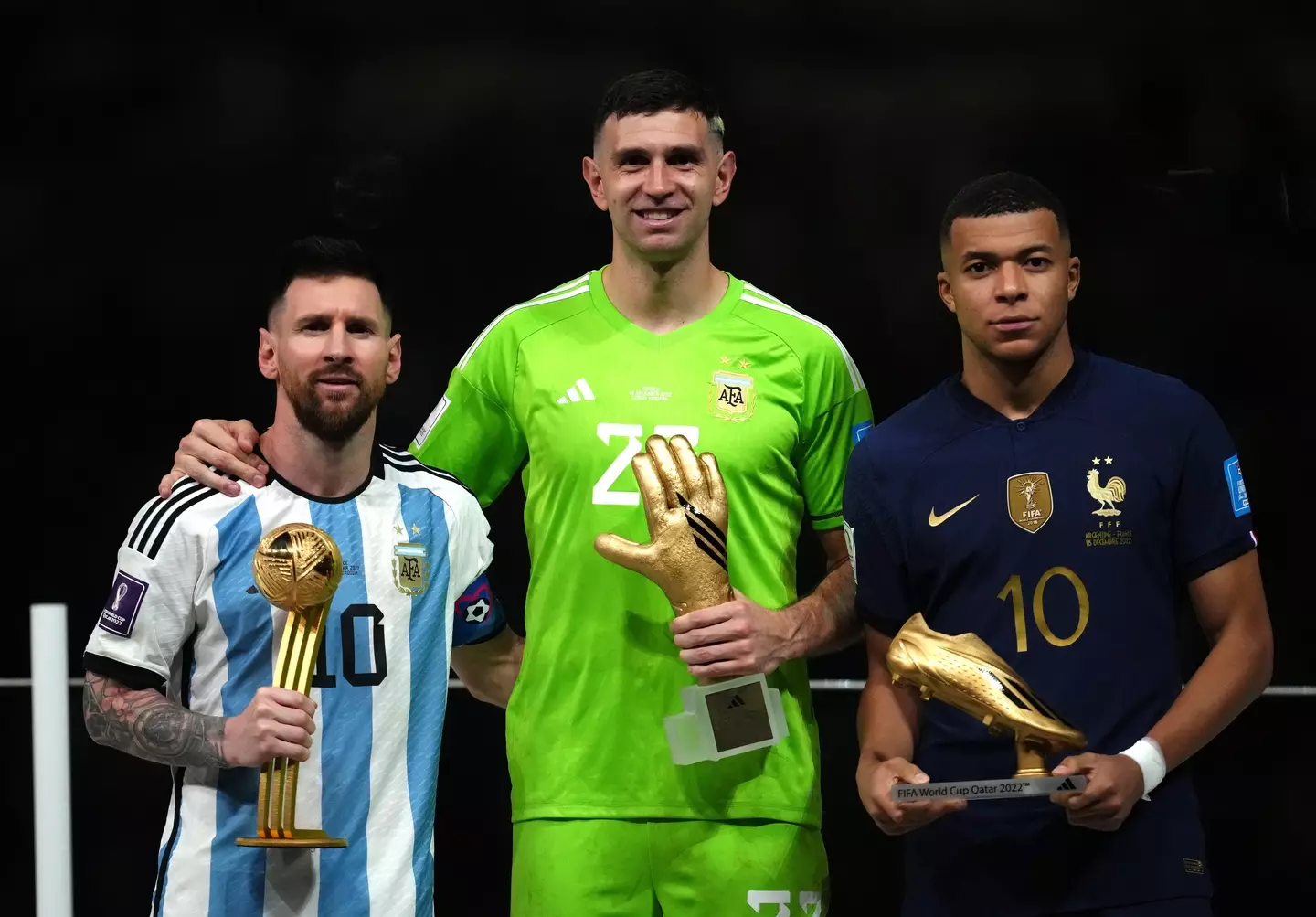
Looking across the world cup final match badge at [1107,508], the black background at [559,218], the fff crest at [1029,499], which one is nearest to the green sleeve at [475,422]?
the black background at [559,218]

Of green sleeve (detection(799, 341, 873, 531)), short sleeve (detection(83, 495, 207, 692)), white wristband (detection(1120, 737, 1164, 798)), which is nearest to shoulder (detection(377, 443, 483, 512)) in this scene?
short sleeve (detection(83, 495, 207, 692))

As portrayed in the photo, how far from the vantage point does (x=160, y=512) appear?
7.50 ft

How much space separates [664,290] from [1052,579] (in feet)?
2.54

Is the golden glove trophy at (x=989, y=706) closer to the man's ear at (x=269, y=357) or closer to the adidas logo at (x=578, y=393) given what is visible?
the adidas logo at (x=578, y=393)

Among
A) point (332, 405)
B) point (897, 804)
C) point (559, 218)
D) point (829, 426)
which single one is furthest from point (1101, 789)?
point (559, 218)

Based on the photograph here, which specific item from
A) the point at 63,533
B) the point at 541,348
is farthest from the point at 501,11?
the point at 63,533

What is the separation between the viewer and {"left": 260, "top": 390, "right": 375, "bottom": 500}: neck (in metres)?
2.37

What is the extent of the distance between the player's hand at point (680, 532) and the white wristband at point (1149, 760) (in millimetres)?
597

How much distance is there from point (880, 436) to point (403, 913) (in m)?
0.94

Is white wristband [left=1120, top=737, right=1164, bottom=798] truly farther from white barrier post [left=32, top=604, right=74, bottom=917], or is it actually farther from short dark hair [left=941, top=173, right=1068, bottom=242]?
white barrier post [left=32, top=604, right=74, bottom=917]

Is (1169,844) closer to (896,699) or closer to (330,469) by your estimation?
(896,699)

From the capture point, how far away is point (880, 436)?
2.46m

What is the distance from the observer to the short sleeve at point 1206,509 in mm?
2275

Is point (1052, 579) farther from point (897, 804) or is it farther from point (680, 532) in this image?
point (680, 532)
